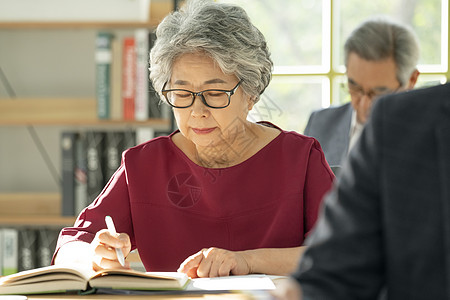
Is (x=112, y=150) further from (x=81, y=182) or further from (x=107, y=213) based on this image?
(x=107, y=213)

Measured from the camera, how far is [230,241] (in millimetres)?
1881

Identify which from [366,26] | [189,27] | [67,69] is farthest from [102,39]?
[189,27]

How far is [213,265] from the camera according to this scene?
158 cm

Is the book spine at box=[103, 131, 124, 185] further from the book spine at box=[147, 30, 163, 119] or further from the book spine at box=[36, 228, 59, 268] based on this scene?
the book spine at box=[36, 228, 59, 268]

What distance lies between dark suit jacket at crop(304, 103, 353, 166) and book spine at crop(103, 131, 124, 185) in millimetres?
941

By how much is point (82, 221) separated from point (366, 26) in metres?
1.53

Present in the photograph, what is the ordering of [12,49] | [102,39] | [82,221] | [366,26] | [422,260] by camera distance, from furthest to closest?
[12,49], [102,39], [366,26], [82,221], [422,260]

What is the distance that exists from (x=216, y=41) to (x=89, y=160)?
161cm

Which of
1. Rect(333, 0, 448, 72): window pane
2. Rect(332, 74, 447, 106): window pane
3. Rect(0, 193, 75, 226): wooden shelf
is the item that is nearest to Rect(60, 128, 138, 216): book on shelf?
Rect(0, 193, 75, 226): wooden shelf

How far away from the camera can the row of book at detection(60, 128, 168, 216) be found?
3297mm

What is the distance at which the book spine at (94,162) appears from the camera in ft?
10.8

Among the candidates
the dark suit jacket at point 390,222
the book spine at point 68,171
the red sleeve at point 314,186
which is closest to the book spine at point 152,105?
the book spine at point 68,171

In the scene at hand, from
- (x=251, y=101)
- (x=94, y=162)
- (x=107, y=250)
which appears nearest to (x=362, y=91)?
(x=251, y=101)

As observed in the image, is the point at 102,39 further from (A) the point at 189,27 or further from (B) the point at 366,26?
(A) the point at 189,27
